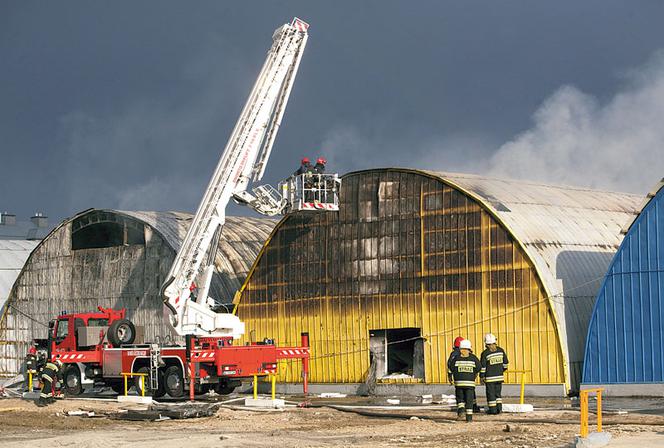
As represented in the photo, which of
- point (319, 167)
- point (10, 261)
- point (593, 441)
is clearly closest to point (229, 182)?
point (319, 167)

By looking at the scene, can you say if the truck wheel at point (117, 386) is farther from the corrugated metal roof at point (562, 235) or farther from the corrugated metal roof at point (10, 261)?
the corrugated metal roof at point (10, 261)

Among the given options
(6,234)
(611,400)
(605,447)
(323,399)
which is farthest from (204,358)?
(6,234)

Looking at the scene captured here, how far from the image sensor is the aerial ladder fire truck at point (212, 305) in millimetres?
32719

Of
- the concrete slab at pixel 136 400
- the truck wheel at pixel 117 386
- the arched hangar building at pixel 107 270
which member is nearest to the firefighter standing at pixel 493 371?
the concrete slab at pixel 136 400

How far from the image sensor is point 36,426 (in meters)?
24.3

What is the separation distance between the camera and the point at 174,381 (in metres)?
33.1

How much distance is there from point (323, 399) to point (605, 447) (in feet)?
54.9

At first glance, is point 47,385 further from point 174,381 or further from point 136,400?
point 174,381

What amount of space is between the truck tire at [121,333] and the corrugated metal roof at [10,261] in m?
17.7

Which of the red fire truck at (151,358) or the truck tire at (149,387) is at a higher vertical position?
the red fire truck at (151,358)

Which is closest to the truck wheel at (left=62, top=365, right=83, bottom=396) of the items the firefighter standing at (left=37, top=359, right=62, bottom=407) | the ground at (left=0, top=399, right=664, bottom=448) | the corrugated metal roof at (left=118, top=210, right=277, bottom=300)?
the firefighter standing at (left=37, top=359, right=62, bottom=407)

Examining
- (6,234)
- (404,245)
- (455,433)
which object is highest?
(6,234)

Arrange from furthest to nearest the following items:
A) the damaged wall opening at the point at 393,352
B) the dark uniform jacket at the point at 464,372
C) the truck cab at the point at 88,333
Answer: the truck cab at the point at 88,333 → the damaged wall opening at the point at 393,352 → the dark uniform jacket at the point at 464,372

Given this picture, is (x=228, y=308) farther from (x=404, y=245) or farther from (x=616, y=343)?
(x=616, y=343)
